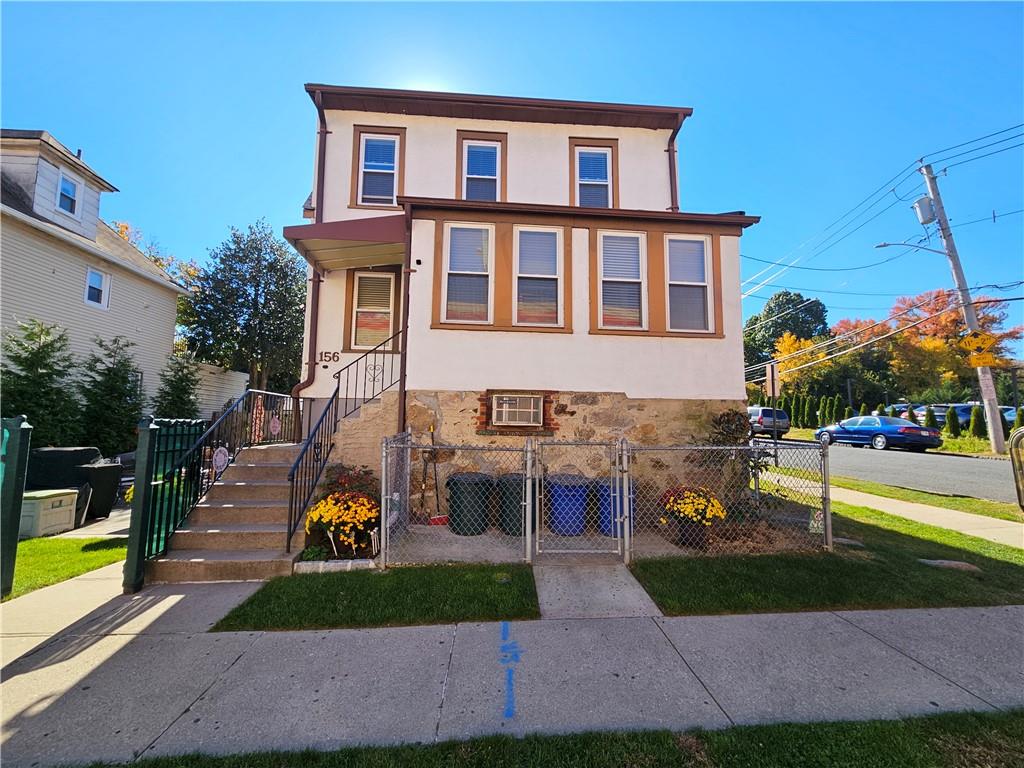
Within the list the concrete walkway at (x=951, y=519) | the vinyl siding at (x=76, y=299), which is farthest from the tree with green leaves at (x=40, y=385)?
the concrete walkway at (x=951, y=519)

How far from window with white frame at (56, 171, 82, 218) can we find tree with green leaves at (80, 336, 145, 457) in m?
4.03

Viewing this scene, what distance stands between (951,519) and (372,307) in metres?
11.1

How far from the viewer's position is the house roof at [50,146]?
464 inches

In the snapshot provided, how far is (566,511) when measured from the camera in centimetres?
605

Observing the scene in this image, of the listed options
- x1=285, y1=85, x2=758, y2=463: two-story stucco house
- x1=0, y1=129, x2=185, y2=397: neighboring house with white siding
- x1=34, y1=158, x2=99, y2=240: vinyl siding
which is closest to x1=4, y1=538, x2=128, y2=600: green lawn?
x1=285, y1=85, x2=758, y2=463: two-story stucco house

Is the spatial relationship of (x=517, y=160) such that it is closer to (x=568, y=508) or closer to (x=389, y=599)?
(x=568, y=508)

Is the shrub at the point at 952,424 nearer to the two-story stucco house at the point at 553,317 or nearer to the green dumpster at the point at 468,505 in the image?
the two-story stucco house at the point at 553,317

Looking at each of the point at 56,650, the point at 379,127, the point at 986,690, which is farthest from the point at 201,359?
the point at 986,690

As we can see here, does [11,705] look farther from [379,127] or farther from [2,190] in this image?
[2,190]

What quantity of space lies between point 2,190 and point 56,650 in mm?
14266

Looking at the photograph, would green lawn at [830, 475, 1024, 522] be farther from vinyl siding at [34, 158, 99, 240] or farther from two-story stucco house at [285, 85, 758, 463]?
vinyl siding at [34, 158, 99, 240]

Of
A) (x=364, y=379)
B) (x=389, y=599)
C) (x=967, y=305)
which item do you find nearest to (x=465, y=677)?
(x=389, y=599)

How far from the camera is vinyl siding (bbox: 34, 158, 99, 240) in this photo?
12.0 m

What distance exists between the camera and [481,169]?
9.56 m
